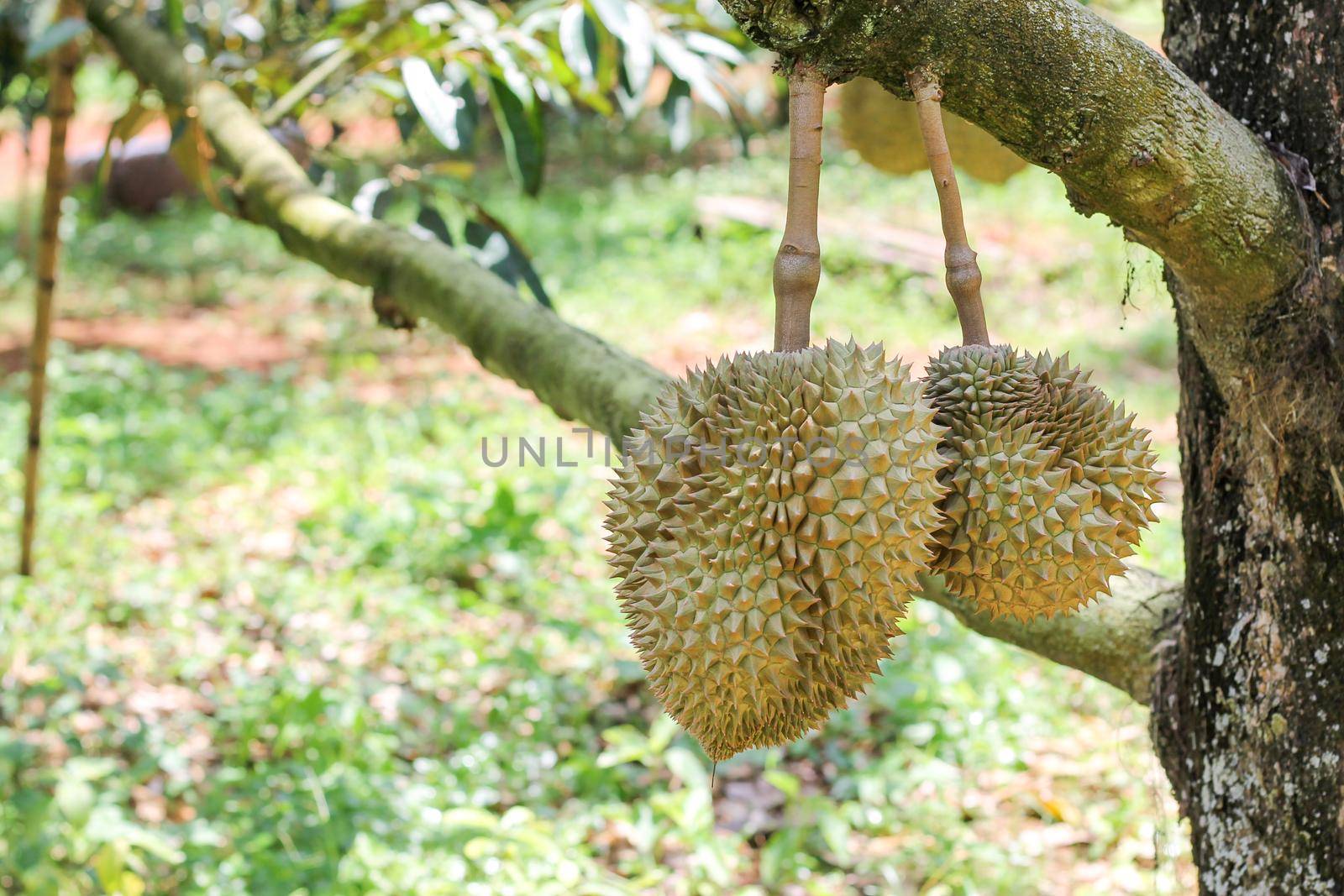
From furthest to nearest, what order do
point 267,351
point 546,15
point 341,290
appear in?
point 341,290 → point 267,351 → point 546,15

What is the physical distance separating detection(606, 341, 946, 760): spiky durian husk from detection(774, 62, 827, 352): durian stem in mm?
32

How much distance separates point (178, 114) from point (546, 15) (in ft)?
2.64


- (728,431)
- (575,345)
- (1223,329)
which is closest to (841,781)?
(575,345)

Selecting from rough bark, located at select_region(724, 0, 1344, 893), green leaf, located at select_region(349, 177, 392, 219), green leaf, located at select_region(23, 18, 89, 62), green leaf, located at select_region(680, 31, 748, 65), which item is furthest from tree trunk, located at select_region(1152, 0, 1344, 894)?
green leaf, located at select_region(23, 18, 89, 62)

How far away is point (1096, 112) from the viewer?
1030 mm

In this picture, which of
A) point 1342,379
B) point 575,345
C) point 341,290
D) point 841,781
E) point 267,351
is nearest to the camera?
point 1342,379

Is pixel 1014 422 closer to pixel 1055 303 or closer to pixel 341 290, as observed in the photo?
pixel 1055 303

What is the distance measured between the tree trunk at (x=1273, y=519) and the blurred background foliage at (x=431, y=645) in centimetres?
23

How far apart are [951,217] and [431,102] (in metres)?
1.24

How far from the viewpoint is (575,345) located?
1662 mm

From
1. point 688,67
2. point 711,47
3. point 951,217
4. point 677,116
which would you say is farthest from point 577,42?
point 951,217

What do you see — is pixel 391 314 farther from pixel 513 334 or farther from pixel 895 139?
pixel 895 139

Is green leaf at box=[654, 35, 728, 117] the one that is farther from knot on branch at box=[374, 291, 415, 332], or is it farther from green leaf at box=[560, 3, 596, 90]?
knot on branch at box=[374, 291, 415, 332]

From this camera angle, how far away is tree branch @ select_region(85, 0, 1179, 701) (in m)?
1.59
